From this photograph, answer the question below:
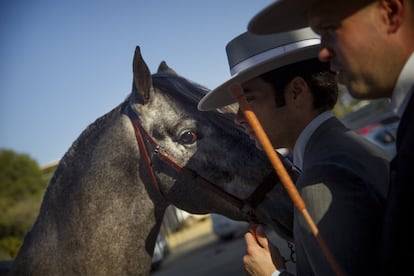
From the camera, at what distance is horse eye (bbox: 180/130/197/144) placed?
262 cm

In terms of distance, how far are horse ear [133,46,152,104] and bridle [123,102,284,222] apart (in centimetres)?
13

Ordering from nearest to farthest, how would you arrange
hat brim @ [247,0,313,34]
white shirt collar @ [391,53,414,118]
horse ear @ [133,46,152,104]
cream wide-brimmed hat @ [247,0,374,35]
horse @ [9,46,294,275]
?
1. white shirt collar @ [391,53,414,118]
2. cream wide-brimmed hat @ [247,0,374,35]
3. hat brim @ [247,0,313,34]
4. horse @ [9,46,294,275]
5. horse ear @ [133,46,152,104]

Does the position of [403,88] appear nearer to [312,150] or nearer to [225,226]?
[312,150]

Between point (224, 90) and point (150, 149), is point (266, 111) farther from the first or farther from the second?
point (150, 149)

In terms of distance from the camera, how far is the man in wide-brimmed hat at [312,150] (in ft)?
4.17

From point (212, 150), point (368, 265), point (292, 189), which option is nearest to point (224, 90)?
point (212, 150)

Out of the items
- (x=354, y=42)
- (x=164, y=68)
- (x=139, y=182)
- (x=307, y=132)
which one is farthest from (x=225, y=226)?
(x=354, y=42)

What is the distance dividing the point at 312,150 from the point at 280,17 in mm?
485

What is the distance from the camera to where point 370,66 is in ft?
3.86

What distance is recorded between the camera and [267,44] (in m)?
2.00

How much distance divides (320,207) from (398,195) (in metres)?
0.32

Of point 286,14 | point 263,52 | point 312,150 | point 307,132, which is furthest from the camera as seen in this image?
point 263,52

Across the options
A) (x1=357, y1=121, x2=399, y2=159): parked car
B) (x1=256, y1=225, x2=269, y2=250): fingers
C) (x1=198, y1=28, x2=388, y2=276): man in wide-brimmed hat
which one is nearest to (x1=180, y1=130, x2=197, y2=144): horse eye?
(x1=198, y1=28, x2=388, y2=276): man in wide-brimmed hat

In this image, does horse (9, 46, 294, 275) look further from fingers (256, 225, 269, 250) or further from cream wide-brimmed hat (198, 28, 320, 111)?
fingers (256, 225, 269, 250)
